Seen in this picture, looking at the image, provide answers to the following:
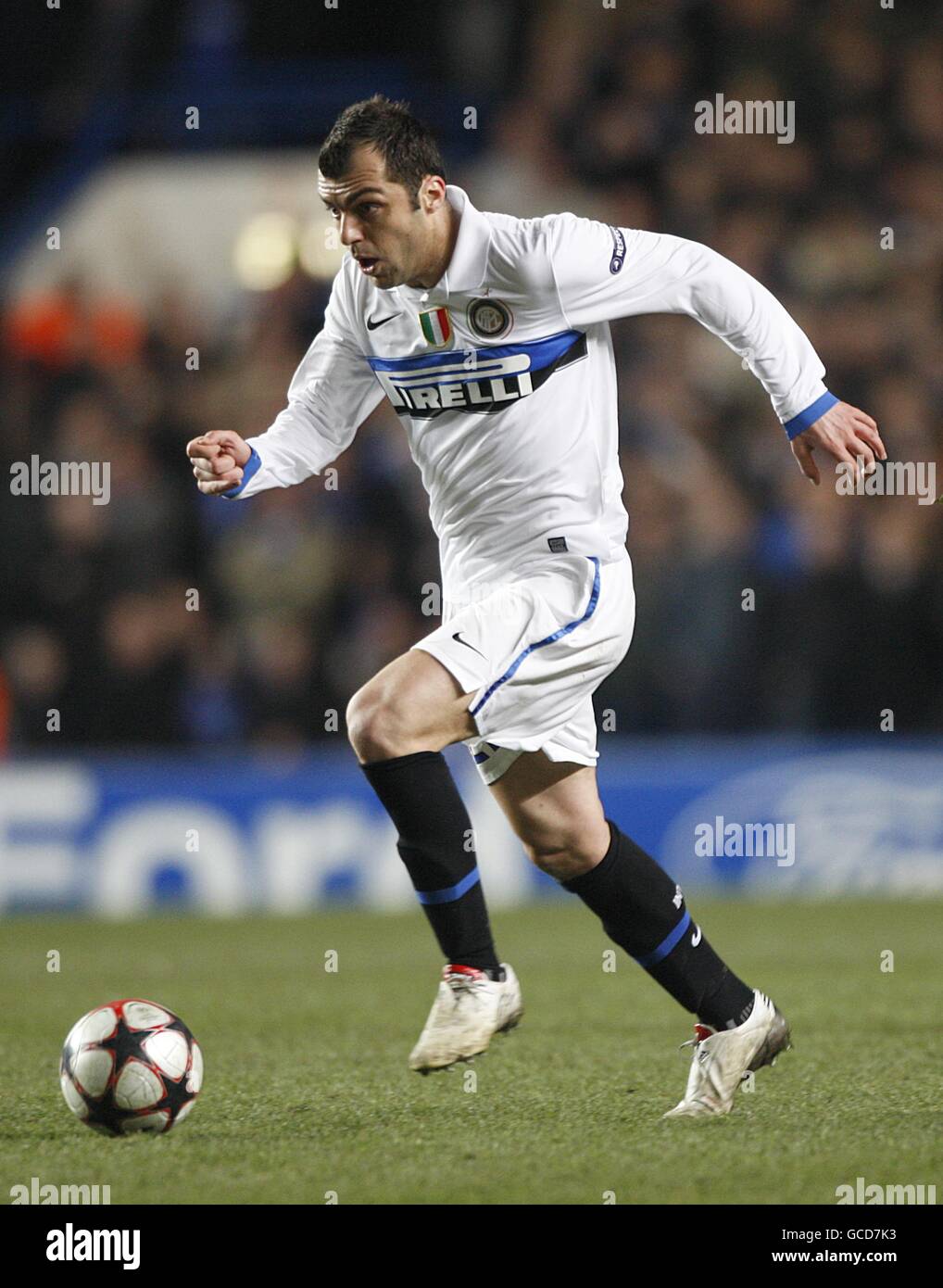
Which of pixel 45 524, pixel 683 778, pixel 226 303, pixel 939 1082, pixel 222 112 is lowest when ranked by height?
pixel 939 1082

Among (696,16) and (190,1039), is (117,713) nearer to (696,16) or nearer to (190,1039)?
(190,1039)

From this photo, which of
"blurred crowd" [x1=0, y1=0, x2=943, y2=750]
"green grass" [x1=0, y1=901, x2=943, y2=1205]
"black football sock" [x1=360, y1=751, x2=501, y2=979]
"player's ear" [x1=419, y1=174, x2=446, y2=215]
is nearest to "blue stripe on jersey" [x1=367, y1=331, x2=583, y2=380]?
"player's ear" [x1=419, y1=174, x2=446, y2=215]

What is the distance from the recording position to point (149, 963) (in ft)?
24.5

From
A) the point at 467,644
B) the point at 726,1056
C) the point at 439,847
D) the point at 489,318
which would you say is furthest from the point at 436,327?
the point at 726,1056

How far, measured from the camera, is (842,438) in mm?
4125

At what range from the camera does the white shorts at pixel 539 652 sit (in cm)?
402

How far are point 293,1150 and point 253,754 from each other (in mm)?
6104

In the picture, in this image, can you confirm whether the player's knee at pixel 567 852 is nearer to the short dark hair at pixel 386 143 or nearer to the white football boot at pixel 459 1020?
the white football boot at pixel 459 1020

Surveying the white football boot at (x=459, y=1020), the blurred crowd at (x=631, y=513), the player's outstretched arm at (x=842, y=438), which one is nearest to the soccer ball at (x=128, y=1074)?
the white football boot at (x=459, y=1020)

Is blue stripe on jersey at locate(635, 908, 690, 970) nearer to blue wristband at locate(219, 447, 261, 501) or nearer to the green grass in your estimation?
the green grass

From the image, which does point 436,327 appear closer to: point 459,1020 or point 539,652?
point 539,652

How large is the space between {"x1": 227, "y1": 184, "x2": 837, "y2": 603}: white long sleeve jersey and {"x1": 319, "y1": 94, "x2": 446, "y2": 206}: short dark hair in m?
0.16

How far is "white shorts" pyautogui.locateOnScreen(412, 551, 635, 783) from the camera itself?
158 inches

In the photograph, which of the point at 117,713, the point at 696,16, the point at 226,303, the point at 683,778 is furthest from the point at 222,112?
the point at 683,778
